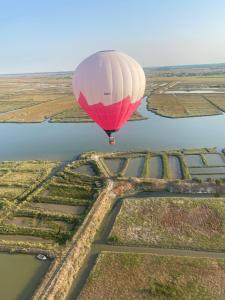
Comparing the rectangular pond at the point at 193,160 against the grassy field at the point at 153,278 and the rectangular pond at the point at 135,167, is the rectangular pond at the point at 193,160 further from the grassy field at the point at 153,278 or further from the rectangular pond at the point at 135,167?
the grassy field at the point at 153,278

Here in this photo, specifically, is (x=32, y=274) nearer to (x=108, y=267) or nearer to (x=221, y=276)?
(x=108, y=267)

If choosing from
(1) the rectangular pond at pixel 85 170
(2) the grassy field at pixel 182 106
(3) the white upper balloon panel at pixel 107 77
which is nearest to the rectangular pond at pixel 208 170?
(1) the rectangular pond at pixel 85 170

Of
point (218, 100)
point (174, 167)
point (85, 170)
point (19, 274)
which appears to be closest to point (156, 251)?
point (19, 274)

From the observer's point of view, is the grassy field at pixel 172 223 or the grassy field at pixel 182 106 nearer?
the grassy field at pixel 172 223

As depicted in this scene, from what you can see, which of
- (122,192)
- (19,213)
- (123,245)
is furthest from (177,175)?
(19,213)

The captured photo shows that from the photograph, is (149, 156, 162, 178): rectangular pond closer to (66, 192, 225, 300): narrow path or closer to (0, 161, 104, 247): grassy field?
(0, 161, 104, 247): grassy field

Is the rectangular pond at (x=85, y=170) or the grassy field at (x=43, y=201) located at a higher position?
the rectangular pond at (x=85, y=170)
